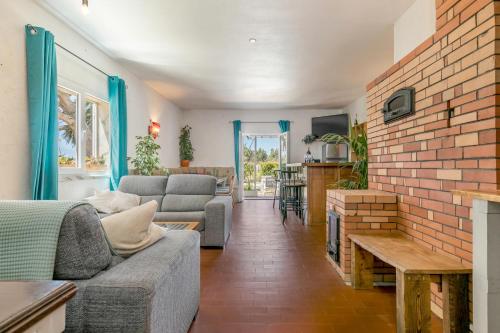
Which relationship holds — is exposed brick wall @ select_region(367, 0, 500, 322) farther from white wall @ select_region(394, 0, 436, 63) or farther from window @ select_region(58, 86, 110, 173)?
window @ select_region(58, 86, 110, 173)

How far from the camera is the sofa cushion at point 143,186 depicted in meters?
3.87

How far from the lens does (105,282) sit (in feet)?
3.33

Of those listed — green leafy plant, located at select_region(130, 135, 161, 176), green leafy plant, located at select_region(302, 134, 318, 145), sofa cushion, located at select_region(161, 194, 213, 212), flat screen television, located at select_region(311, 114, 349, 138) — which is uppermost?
flat screen television, located at select_region(311, 114, 349, 138)

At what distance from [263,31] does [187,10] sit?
0.95 m

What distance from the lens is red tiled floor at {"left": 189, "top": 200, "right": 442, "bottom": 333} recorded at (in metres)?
1.82

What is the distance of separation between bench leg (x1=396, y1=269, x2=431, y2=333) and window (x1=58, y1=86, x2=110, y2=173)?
3.74 meters

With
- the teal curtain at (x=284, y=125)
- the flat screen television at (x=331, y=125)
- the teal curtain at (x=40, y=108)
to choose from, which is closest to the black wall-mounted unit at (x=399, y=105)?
the teal curtain at (x=40, y=108)

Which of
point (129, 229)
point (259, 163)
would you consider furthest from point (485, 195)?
point (259, 163)

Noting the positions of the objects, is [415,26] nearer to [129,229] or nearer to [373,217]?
[373,217]

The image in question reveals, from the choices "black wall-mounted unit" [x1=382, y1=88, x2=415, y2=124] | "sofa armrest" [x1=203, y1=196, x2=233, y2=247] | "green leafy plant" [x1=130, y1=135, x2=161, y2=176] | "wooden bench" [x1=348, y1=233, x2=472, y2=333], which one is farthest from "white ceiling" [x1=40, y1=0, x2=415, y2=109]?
"wooden bench" [x1=348, y1=233, x2=472, y2=333]

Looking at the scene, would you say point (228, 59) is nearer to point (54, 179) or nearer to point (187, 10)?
point (187, 10)

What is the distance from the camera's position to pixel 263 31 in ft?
11.1

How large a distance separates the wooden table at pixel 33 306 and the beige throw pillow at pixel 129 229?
0.77 metres

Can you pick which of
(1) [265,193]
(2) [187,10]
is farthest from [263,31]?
(1) [265,193]
